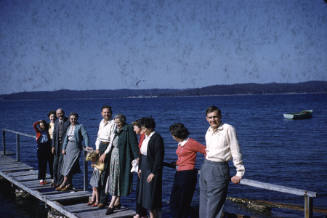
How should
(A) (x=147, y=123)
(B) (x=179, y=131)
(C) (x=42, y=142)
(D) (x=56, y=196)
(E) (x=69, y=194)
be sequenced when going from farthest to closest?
(C) (x=42, y=142), (E) (x=69, y=194), (D) (x=56, y=196), (A) (x=147, y=123), (B) (x=179, y=131)

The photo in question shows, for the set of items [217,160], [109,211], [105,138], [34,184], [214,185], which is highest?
[105,138]

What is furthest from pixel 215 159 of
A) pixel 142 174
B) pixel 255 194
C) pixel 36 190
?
pixel 255 194

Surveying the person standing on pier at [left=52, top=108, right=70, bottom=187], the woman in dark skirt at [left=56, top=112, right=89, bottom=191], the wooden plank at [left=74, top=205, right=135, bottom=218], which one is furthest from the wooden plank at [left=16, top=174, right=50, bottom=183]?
the wooden plank at [left=74, top=205, right=135, bottom=218]

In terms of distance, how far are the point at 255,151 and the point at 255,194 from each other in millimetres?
16106

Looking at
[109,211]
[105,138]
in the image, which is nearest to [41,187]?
[109,211]

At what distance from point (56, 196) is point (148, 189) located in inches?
126

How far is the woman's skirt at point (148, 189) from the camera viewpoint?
17.6 ft

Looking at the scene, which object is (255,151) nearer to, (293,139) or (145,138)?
(293,139)

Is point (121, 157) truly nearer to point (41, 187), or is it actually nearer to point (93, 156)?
point (93, 156)

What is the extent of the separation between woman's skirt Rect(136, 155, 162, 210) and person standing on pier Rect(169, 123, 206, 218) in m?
0.26

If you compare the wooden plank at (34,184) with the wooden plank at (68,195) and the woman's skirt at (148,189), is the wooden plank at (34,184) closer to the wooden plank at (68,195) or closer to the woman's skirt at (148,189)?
the wooden plank at (68,195)

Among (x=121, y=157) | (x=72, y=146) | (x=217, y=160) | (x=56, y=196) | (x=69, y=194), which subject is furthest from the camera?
(x=69, y=194)

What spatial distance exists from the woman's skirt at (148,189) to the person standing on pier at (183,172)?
26 centimetres

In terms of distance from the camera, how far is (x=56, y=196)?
7801mm
